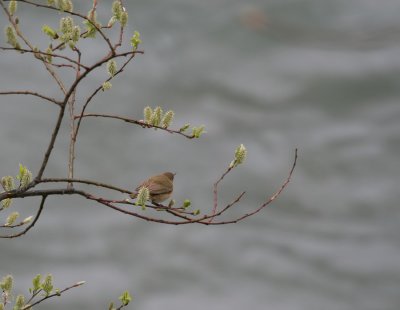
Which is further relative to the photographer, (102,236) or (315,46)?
(315,46)

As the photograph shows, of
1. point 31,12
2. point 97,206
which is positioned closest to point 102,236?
point 97,206

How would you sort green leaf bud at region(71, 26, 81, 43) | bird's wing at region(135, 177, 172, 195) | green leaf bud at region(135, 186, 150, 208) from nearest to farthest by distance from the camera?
green leaf bud at region(135, 186, 150, 208)
green leaf bud at region(71, 26, 81, 43)
bird's wing at region(135, 177, 172, 195)

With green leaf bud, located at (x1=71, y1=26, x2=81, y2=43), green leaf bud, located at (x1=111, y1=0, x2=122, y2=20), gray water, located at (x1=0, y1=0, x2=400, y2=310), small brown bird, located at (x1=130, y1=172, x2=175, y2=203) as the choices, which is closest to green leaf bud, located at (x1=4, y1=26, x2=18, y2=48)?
green leaf bud, located at (x1=71, y1=26, x2=81, y2=43)

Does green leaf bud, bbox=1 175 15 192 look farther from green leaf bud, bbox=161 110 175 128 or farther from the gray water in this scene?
the gray water

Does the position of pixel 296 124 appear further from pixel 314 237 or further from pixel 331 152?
pixel 314 237

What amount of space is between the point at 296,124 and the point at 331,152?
2.00ft

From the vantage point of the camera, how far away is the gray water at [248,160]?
8.27 meters

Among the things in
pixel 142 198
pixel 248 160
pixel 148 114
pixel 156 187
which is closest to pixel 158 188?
pixel 156 187

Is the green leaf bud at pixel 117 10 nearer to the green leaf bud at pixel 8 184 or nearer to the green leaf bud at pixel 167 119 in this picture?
the green leaf bud at pixel 167 119

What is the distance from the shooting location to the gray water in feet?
27.1

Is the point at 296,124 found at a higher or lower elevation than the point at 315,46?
lower

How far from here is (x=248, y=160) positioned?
993 centimetres

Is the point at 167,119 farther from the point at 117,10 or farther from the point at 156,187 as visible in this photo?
the point at 156,187

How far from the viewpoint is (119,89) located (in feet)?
34.1
